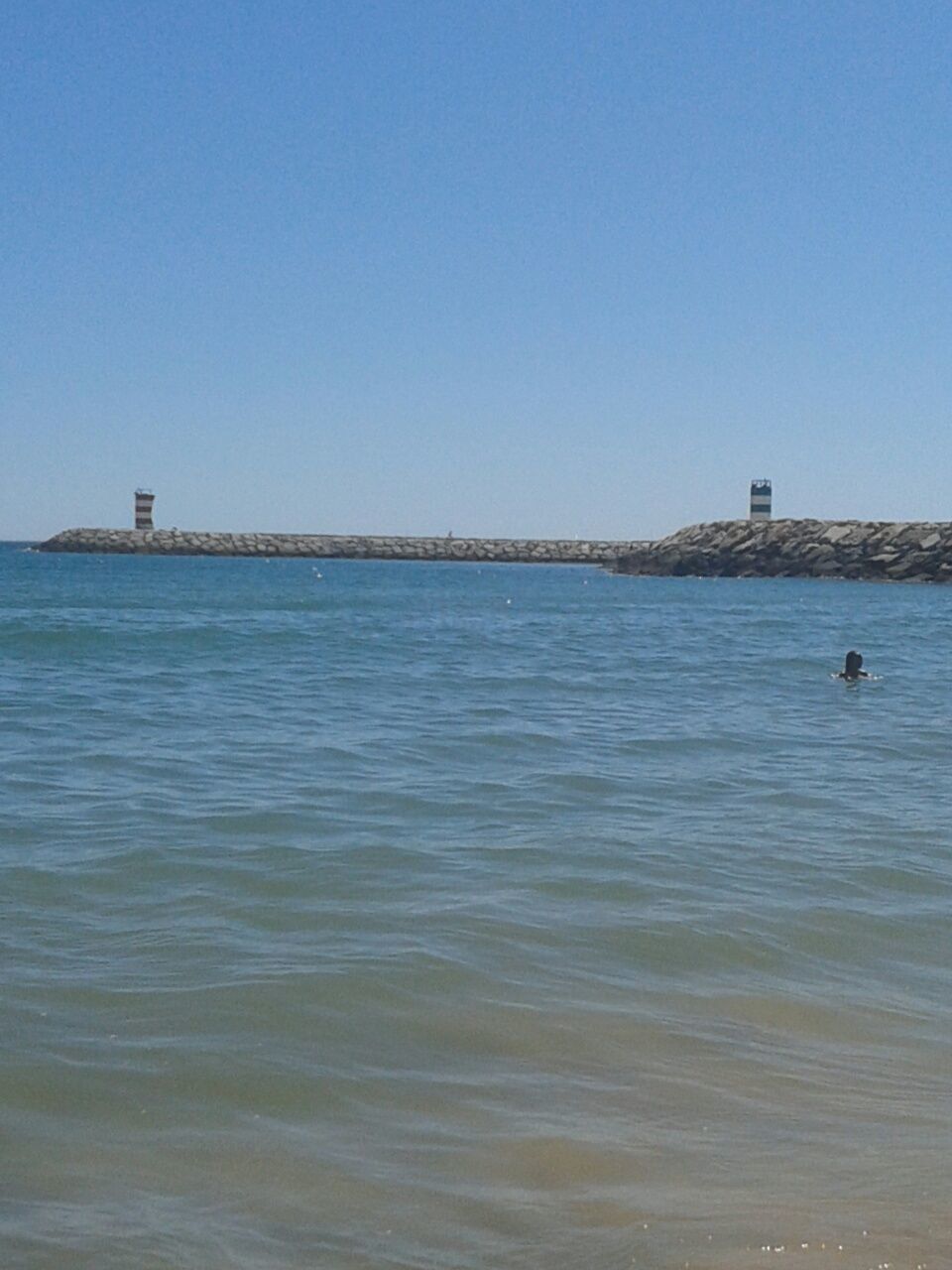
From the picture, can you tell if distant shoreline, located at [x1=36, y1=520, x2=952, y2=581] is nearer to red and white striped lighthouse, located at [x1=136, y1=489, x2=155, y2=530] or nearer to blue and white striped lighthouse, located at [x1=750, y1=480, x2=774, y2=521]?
blue and white striped lighthouse, located at [x1=750, y1=480, x2=774, y2=521]

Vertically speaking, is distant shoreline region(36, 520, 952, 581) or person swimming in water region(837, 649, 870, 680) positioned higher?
distant shoreline region(36, 520, 952, 581)

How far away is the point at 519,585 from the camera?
7538 cm

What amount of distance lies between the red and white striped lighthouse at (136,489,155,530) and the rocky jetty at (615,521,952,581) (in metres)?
55.5

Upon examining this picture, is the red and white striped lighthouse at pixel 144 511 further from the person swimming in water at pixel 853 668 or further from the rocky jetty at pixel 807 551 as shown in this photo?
the person swimming in water at pixel 853 668

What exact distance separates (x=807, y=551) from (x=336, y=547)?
60.6 m

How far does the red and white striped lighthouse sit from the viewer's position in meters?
128

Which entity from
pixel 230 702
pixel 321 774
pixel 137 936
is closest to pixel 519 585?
pixel 230 702

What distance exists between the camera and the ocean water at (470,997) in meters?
4.02

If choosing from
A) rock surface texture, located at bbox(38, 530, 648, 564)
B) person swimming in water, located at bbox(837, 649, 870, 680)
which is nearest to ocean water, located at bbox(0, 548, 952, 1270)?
person swimming in water, located at bbox(837, 649, 870, 680)

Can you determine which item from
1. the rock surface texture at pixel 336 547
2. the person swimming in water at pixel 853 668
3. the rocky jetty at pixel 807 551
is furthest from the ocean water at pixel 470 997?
the rock surface texture at pixel 336 547

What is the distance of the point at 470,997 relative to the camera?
591 cm

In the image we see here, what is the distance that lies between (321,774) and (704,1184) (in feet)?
24.4

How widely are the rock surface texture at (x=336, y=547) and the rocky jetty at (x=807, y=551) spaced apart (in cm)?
3479

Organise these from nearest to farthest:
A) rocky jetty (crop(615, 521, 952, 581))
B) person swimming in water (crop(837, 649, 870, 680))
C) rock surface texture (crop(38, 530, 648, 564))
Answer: person swimming in water (crop(837, 649, 870, 680)) → rocky jetty (crop(615, 521, 952, 581)) → rock surface texture (crop(38, 530, 648, 564))
